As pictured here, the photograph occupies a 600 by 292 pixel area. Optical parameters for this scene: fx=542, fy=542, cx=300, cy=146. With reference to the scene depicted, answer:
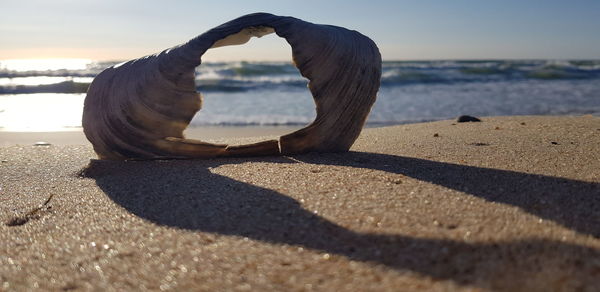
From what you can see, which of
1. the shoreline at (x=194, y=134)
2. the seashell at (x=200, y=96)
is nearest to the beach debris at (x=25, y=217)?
the seashell at (x=200, y=96)

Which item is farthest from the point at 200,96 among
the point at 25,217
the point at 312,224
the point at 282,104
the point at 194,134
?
the point at 282,104

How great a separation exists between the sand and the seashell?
12cm

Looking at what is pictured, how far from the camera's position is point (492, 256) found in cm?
142

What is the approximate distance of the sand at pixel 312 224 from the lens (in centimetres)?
137

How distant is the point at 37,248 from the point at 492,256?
1359 millimetres

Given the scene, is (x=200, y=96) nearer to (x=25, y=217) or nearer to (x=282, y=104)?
(x=25, y=217)

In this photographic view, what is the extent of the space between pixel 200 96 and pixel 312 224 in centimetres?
151

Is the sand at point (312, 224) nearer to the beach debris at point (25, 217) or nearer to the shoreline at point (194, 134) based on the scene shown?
the beach debris at point (25, 217)

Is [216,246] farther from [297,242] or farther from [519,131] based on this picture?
[519,131]

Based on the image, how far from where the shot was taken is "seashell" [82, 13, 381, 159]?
2975 millimetres

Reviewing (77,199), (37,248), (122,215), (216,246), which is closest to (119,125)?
(77,199)

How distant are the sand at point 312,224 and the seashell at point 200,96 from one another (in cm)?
12

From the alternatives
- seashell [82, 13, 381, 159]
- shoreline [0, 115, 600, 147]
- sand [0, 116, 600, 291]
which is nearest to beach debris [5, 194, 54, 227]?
sand [0, 116, 600, 291]

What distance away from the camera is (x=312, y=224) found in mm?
1809
